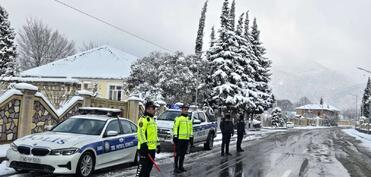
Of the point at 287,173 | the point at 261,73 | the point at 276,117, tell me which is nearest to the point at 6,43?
the point at 261,73

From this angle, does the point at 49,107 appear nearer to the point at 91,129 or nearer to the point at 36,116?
the point at 36,116

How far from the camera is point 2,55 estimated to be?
136 feet

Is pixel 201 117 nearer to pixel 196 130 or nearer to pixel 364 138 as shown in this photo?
pixel 196 130

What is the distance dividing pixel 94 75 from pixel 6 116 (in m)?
30.4

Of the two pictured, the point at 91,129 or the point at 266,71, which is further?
the point at 266,71

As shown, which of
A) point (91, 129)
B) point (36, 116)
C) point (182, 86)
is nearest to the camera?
point (91, 129)

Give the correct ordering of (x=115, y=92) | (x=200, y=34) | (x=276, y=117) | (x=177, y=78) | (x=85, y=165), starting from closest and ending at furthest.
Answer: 1. (x=85, y=165)
2. (x=177, y=78)
3. (x=115, y=92)
4. (x=200, y=34)
5. (x=276, y=117)

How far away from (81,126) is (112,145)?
3.16ft

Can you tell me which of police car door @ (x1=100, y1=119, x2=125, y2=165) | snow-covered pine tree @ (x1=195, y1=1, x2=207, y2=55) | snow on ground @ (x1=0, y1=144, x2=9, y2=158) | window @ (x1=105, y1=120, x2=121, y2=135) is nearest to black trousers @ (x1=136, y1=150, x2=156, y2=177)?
police car door @ (x1=100, y1=119, x2=125, y2=165)

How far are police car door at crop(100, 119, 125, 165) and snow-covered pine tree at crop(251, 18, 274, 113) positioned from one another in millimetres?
41919

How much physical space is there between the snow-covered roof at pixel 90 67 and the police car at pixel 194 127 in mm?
24785

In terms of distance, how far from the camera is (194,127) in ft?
61.5

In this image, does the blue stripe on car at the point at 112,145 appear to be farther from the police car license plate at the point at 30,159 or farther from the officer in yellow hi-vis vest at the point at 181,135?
the officer in yellow hi-vis vest at the point at 181,135

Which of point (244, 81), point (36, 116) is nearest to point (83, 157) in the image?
point (36, 116)
